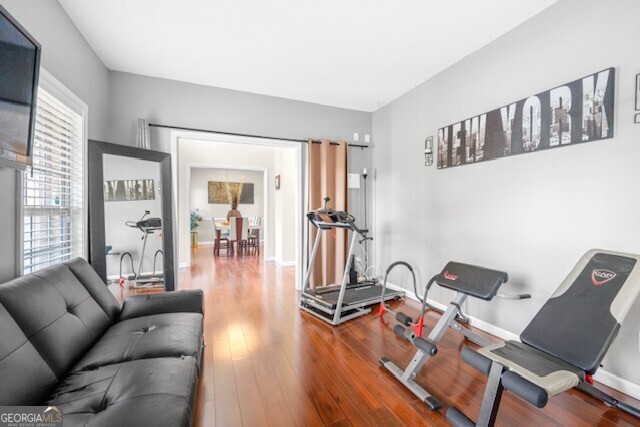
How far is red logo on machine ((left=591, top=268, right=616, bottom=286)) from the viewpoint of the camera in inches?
63.3

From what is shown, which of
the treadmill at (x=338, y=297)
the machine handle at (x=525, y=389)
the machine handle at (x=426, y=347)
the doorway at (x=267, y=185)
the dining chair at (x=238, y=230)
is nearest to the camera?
the machine handle at (x=525, y=389)

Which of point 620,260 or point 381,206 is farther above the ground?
point 381,206

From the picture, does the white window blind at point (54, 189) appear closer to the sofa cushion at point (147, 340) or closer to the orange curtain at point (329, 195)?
the sofa cushion at point (147, 340)

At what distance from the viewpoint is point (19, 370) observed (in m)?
1.05

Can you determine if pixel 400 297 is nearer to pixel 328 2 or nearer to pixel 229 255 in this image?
pixel 328 2

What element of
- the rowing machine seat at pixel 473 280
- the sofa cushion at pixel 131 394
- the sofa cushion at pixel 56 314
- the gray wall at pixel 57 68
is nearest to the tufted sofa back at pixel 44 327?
the sofa cushion at pixel 56 314

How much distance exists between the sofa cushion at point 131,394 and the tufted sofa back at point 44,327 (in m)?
0.12

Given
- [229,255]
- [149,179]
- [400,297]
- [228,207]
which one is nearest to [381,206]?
[400,297]

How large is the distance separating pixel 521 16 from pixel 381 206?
103 inches

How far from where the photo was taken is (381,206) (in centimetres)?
423

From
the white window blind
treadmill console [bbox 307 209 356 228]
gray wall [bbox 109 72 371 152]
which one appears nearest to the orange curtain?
gray wall [bbox 109 72 371 152]

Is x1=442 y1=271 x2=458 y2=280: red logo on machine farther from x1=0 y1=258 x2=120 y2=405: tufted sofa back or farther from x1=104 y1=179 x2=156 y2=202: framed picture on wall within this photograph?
x1=104 y1=179 x2=156 y2=202: framed picture on wall

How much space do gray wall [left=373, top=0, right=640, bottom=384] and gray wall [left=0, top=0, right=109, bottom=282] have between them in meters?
3.60

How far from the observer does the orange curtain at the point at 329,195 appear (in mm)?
4066
